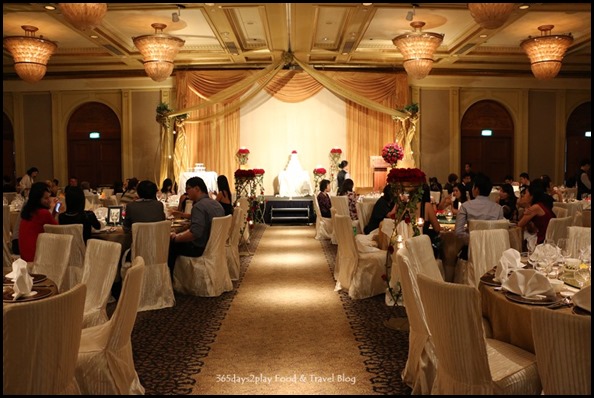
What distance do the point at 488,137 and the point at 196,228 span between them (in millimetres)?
11631

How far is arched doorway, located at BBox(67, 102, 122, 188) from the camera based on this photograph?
1586 centimetres

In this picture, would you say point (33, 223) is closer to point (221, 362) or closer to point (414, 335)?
point (221, 362)

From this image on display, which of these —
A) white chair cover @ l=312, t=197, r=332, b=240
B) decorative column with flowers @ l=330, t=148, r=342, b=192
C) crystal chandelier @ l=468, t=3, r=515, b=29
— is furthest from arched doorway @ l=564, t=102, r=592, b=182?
crystal chandelier @ l=468, t=3, r=515, b=29

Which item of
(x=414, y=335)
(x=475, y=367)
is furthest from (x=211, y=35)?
(x=475, y=367)

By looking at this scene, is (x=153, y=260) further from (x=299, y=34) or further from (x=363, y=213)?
(x=299, y=34)

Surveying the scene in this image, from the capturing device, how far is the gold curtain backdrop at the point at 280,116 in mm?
Answer: 15297

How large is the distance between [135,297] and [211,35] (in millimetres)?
10249

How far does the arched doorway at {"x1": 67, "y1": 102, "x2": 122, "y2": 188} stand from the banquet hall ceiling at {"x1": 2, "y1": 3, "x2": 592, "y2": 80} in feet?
3.37

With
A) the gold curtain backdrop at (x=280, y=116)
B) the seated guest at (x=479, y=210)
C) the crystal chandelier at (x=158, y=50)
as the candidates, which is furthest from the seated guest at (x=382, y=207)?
the gold curtain backdrop at (x=280, y=116)

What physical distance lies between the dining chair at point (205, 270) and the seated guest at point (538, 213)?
3083 millimetres

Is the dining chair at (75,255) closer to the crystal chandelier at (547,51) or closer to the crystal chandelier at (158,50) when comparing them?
the crystal chandelier at (158,50)

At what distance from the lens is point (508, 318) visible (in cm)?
311

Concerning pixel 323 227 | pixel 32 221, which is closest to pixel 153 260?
pixel 32 221

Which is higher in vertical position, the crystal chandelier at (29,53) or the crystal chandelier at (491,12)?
the crystal chandelier at (29,53)
